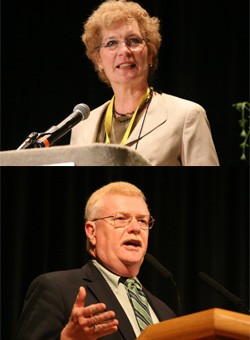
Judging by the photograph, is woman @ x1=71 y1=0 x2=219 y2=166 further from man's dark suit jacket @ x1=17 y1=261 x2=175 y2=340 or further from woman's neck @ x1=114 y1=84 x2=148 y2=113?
man's dark suit jacket @ x1=17 y1=261 x2=175 y2=340

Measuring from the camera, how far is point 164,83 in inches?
149

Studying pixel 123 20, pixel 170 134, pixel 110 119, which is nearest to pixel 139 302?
pixel 170 134

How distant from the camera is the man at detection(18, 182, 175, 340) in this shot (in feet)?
7.09

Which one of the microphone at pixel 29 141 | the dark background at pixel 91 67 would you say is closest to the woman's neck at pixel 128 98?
the microphone at pixel 29 141

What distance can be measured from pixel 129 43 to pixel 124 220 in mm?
664

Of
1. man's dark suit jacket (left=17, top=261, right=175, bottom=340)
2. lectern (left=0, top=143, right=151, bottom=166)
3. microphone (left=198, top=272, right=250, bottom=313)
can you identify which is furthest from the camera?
microphone (left=198, top=272, right=250, bottom=313)

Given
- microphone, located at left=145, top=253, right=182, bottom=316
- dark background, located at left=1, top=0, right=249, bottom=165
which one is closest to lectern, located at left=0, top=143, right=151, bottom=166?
microphone, located at left=145, top=253, right=182, bottom=316

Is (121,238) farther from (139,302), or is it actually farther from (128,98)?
(128,98)

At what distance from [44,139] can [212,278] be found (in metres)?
0.79

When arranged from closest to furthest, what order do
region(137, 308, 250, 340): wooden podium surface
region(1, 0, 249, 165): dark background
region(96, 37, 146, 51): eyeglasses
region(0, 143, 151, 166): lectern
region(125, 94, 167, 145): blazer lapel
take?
region(137, 308, 250, 340): wooden podium surface → region(0, 143, 151, 166): lectern → region(125, 94, 167, 145): blazer lapel → region(96, 37, 146, 51): eyeglasses → region(1, 0, 249, 165): dark background

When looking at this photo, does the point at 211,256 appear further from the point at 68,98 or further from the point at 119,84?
the point at 68,98

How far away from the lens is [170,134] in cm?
247

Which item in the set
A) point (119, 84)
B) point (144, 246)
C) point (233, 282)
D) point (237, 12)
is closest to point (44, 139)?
point (144, 246)

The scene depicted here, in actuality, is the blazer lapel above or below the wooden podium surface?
above
